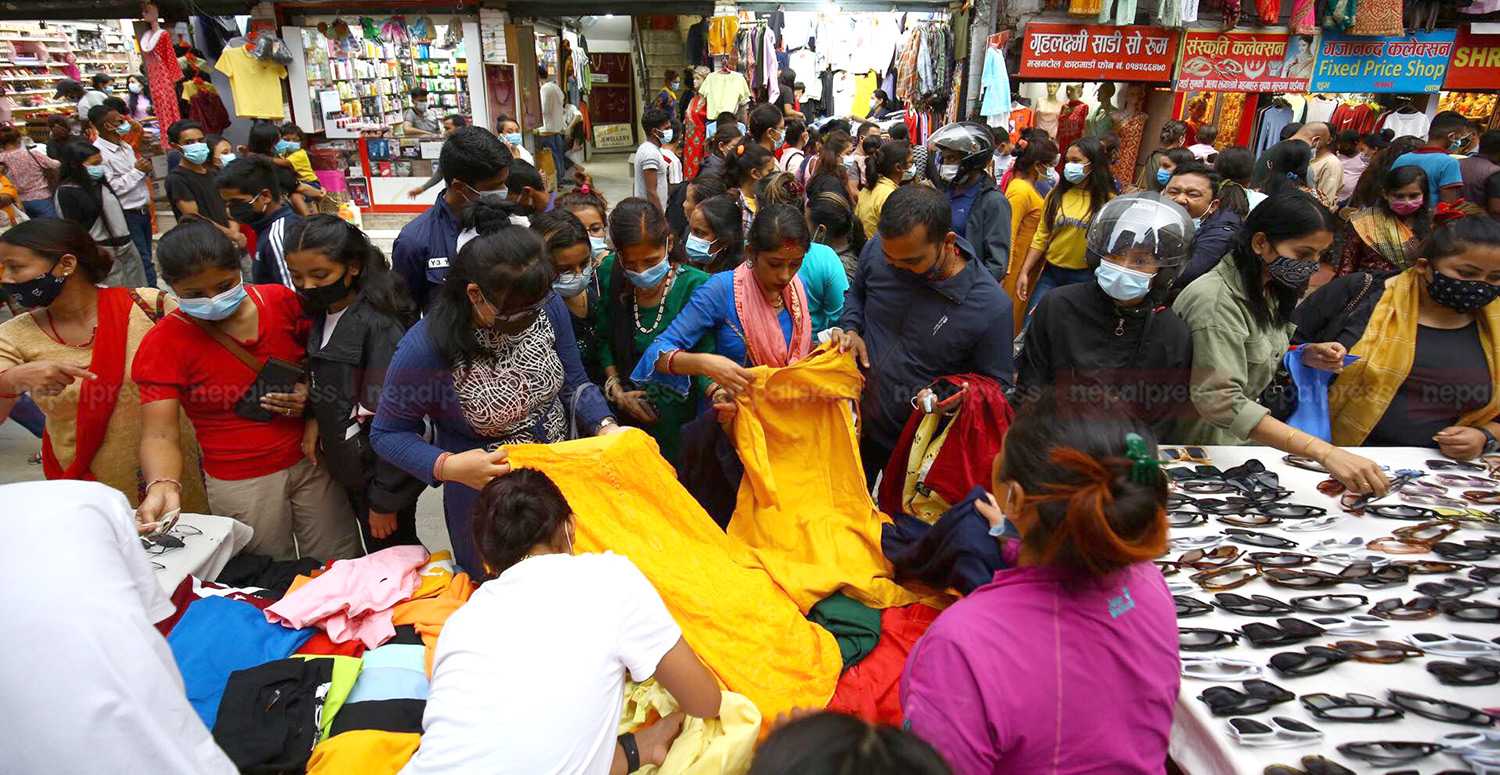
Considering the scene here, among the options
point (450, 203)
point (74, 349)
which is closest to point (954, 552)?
point (450, 203)

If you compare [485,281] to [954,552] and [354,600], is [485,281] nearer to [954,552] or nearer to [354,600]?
[354,600]

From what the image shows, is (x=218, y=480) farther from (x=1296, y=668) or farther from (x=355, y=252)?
(x=1296, y=668)

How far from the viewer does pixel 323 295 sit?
8.25 feet

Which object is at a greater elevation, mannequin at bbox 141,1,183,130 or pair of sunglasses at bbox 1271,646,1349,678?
mannequin at bbox 141,1,183,130

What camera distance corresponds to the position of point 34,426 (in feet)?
11.8

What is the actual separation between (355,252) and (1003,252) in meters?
3.39

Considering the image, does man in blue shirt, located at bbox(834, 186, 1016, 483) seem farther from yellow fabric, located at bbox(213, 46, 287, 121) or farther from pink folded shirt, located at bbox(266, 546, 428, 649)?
yellow fabric, located at bbox(213, 46, 287, 121)

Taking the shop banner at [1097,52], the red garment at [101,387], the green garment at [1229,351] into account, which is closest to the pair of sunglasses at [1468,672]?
the green garment at [1229,351]

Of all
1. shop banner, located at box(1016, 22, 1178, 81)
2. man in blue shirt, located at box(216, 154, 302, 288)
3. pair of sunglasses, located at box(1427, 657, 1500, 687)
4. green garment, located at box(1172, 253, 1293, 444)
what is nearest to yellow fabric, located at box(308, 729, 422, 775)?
pair of sunglasses, located at box(1427, 657, 1500, 687)

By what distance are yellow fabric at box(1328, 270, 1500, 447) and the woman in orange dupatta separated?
13.2ft

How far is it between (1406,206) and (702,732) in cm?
474

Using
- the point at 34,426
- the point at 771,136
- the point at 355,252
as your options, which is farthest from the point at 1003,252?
the point at 34,426

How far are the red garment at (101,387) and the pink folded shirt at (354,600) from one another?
1.02 m

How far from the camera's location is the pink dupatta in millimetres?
2629
